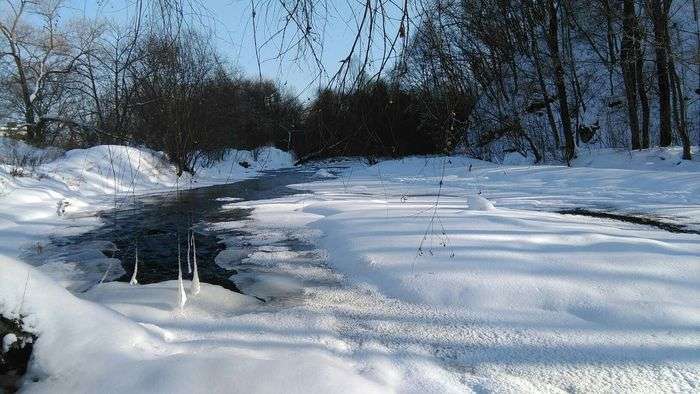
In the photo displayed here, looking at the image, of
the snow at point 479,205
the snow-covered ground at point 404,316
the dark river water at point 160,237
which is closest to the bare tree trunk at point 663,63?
the snow at point 479,205

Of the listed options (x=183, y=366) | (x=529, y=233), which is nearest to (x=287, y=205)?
(x=529, y=233)

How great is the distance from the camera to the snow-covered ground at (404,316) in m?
2.06

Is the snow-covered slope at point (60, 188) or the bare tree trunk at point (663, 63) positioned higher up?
the bare tree trunk at point (663, 63)

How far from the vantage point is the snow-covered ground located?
81.0 inches

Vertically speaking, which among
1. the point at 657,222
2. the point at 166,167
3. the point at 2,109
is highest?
the point at 2,109

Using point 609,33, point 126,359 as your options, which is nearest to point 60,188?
point 126,359

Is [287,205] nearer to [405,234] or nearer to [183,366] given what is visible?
[405,234]

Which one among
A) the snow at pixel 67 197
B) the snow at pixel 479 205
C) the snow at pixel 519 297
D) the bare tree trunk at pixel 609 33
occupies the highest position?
the bare tree trunk at pixel 609 33

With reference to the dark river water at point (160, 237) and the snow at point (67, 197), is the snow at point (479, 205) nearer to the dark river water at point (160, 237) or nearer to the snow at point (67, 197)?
the snow at point (67, 197)

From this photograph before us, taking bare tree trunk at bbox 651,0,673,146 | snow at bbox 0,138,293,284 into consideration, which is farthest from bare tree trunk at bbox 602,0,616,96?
snow at bbox 0,138,293,284

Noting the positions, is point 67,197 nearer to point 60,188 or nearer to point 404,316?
point 60,188

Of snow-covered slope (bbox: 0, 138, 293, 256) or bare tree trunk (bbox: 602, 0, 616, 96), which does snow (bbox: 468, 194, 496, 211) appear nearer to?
bare tree trunk (bbox: 602, 0, 616, 96)

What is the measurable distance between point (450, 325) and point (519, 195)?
24.2ft

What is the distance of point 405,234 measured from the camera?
16.7ft
